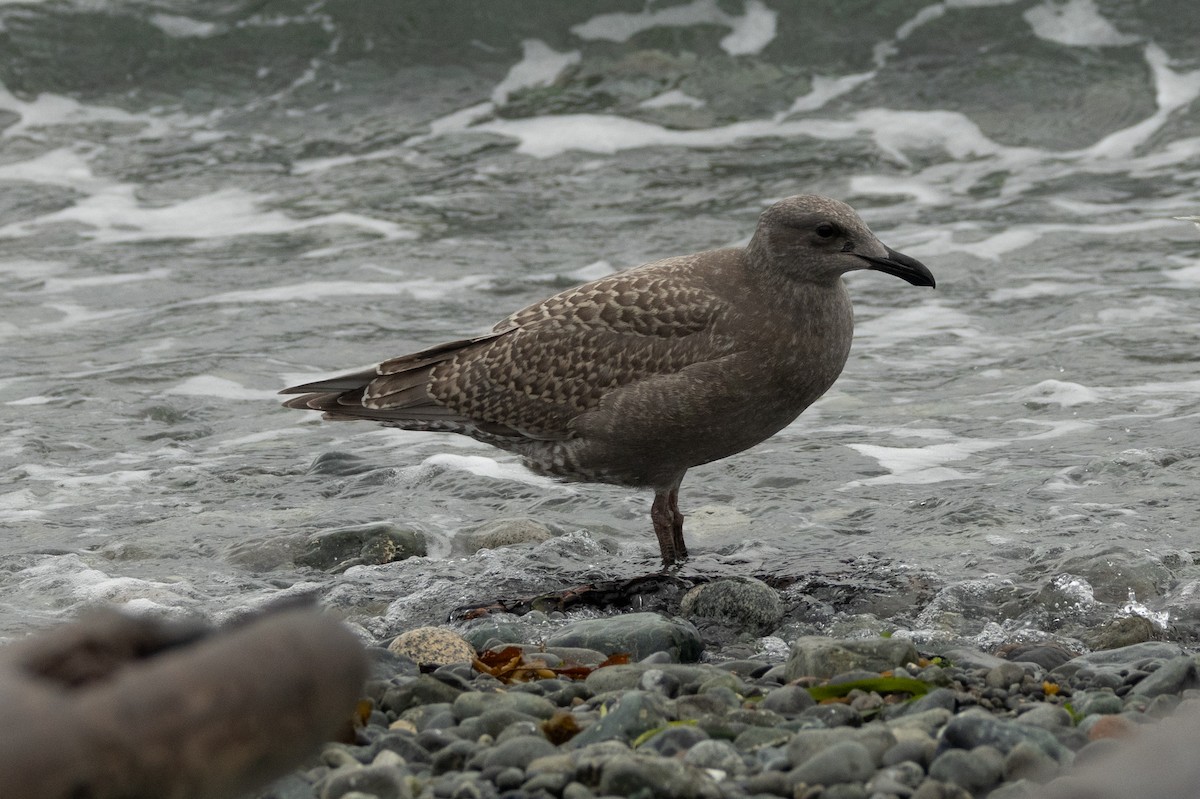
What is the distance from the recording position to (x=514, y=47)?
50.9 feet

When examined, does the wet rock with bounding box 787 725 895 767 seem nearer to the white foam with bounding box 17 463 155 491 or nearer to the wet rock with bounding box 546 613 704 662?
the wet rock with bounding box 546 613 704 662

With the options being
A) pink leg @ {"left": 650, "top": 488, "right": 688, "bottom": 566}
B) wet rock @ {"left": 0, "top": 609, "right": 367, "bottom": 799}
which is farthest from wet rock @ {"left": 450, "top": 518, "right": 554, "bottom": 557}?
wet rock @ {"left": 0, "top": 609, "right": 367, "bottom": 799}

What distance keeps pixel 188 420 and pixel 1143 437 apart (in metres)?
5.31

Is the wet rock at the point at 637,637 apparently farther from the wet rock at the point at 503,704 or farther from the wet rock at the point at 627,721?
the wet rock at the point at 627,721

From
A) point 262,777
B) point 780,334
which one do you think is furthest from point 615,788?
point 780,334

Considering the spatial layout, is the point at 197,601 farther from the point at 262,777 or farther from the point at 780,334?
the point at 262,777

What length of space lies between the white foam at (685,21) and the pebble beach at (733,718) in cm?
1091

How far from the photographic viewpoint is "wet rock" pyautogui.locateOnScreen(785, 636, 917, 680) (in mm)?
4633

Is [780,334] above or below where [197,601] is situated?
above

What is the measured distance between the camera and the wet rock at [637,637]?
5.19 metres

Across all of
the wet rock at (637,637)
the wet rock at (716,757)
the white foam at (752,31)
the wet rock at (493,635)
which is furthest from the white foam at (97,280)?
the wet rock at (716,757)

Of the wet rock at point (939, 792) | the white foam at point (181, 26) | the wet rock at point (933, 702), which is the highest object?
the white foam at point (181, 26)

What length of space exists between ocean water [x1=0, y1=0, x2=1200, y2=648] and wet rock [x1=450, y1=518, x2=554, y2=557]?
0.54 feet

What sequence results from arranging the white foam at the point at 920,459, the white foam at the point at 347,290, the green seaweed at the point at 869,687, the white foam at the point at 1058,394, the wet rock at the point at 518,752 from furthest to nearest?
the white foam at the point at 347,290 → the white foam at the point at 1058,394 → the white foam at the point at 920,459 → the green seaweed at the point at 869,687 → the wet rock at the point at 518,752
